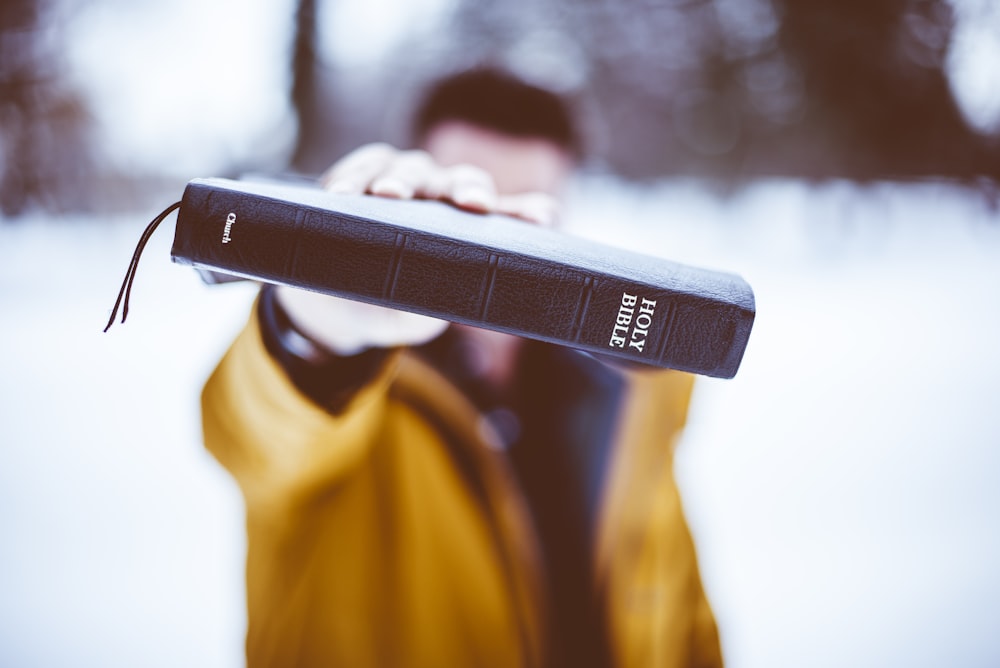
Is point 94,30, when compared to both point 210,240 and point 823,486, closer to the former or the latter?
point 210,240

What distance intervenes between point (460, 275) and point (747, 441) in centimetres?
136

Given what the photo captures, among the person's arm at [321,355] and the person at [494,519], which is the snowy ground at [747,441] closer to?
the person at [494,519]

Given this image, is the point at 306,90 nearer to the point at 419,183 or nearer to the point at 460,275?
the point at 419,183

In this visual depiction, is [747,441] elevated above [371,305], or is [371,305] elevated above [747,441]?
[371,305]

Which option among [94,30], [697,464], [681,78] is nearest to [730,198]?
[681,78]

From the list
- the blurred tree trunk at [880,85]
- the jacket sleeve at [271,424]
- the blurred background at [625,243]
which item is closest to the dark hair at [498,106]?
the blurred background at [625,243]

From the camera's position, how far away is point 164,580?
42.6 inches

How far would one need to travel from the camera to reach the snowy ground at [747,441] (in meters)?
1.08

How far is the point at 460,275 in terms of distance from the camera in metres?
0.34

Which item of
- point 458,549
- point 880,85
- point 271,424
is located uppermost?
point 880,85

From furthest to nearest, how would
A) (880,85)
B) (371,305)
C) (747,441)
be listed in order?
1. (747,441)
2. (880,85)
3. (371,305)

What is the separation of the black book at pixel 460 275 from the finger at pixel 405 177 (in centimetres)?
8

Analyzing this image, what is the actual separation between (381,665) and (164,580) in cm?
61

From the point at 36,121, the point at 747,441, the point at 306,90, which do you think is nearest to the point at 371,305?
the point at 306,90
